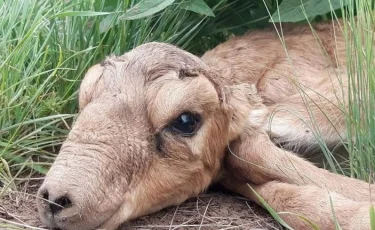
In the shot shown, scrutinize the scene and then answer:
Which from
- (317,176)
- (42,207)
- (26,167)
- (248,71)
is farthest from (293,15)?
(42,207)

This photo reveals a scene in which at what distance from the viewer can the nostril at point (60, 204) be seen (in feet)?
9.42

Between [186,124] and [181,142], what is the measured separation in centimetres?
8

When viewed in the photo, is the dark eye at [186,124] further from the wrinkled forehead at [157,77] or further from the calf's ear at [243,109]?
the calf's ear at [243,109]

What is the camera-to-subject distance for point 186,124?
3.37 meters

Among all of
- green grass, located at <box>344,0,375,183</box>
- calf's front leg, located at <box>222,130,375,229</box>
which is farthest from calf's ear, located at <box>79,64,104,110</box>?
green grass, located at <box>344,0,375,183</box>

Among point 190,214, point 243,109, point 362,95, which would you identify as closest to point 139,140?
point 190,214

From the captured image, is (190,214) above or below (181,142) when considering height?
below

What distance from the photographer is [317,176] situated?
11.6ft

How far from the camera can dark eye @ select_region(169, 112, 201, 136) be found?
10.9 feet

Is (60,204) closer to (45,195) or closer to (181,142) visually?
(45,195)

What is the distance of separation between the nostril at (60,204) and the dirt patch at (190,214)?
0.24 meters

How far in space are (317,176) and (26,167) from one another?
4.44 ft

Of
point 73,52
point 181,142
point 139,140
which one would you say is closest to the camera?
point 139,140

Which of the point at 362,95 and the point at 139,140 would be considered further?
the point at 362,95
